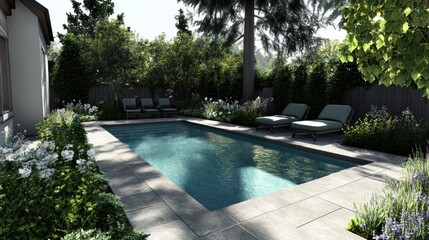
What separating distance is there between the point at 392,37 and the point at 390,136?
5983mm

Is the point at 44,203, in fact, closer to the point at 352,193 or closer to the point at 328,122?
the point at 352,193

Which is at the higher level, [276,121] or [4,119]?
[4,119]

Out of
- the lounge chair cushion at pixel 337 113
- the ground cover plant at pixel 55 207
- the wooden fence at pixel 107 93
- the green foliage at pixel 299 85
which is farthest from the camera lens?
the wooden fence at pixel 107 93

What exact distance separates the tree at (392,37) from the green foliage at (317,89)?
28.0ft

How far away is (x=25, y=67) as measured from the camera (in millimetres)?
8492

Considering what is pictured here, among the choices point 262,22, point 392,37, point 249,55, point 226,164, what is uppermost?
A: point 262,22

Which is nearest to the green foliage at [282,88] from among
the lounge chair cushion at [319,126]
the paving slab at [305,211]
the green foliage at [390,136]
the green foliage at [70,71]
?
the lounge chair cushion at [319,126]

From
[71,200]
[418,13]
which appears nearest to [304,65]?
[418,13]

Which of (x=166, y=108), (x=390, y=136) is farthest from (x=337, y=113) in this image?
(x=166, y=108)

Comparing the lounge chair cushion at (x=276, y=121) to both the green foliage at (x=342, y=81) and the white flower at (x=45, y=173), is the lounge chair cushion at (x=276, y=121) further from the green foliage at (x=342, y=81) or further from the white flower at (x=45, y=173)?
the white flower at (x=45, y=173)

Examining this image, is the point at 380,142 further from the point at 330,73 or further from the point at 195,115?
the point at 195,115

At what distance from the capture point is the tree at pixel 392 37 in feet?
5.90

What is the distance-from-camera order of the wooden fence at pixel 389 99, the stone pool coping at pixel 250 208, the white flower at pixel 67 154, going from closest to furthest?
the stone pool coping at pixel 250 208 < the white flower at pixel 67 154 < the wooden fence at pixel 389 99

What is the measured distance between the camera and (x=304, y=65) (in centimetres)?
1143
